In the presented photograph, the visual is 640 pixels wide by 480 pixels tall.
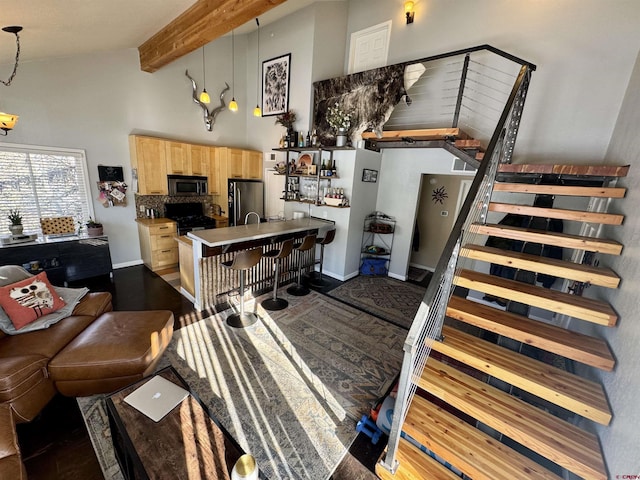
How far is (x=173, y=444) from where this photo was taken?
4.58 feet

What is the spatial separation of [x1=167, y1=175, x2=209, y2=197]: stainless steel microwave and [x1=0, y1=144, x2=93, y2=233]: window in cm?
126

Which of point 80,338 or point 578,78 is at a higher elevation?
point 578,78

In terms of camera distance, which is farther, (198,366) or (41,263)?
(41,263)

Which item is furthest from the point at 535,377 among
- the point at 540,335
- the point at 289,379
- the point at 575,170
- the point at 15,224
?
the point at 15,224

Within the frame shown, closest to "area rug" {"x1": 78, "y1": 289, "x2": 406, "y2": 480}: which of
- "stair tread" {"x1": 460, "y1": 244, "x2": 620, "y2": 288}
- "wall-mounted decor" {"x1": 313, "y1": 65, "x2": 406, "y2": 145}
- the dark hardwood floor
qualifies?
the dark hardwood floor

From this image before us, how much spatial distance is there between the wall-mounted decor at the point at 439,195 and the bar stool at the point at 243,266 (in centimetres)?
403

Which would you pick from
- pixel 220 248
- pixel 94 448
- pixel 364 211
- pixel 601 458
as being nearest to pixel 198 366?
pixel 94 448

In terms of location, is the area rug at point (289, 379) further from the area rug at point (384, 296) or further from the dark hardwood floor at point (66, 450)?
the area rug at point (384, 296)

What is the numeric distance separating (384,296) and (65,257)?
490 cm

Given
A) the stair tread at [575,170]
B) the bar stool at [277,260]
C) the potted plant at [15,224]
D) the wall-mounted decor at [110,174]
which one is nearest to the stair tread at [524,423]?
the stair tread at [575,170]

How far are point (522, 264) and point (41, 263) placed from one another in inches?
222

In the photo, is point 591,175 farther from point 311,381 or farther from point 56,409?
point 56,409

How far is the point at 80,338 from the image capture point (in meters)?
2.17

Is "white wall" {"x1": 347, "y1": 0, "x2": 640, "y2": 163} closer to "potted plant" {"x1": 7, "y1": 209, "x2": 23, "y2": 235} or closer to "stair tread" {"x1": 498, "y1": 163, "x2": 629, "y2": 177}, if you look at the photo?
"stair tread" {"x1": 498, "y1": 163, "x2": 629, "y2": 177}
